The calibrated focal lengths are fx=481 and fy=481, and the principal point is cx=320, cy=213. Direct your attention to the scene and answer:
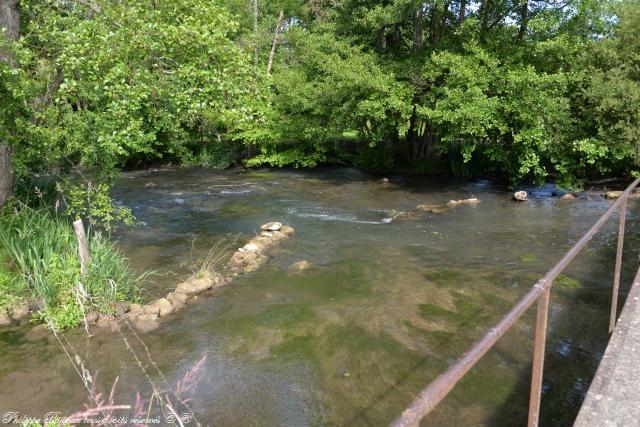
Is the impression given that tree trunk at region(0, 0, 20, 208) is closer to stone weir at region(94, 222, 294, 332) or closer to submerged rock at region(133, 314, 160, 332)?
stone weir at region(94, 222, 294, 332)

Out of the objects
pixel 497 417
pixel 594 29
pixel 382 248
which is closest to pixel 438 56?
pixel 594 29

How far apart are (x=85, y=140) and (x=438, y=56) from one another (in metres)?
11.0

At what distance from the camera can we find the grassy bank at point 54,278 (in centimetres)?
648

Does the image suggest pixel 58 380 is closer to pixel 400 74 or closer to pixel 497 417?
pixel 497 417

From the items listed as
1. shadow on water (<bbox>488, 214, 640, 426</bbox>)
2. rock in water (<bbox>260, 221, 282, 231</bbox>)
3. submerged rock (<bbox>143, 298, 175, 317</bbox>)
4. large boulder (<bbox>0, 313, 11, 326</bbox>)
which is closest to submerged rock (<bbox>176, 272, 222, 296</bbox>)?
submerged rock (<bbox>143, 298, 175, 317</bbox>)

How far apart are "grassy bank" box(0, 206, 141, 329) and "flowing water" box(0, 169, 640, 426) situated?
0.39 meters

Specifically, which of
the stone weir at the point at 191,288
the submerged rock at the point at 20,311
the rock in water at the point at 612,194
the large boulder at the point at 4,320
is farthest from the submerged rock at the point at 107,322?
the rock in water at the point at 612,194

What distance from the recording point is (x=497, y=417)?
4.48 meters

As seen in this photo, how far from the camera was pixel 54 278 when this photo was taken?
6605 millimetres

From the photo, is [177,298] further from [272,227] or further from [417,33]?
[417,33]

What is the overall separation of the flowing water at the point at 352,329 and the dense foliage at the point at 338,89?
8.01ft

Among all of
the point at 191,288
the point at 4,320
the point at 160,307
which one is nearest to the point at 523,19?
the point at 191,288

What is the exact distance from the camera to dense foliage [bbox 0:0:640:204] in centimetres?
665

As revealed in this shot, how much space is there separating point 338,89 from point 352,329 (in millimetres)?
11762
